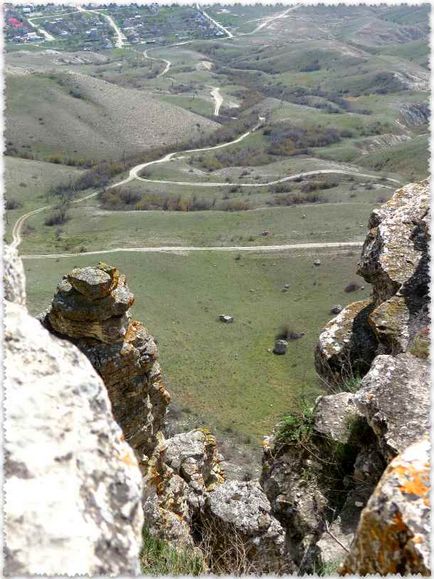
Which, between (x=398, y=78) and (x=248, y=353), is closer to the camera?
(x=248, y=353)

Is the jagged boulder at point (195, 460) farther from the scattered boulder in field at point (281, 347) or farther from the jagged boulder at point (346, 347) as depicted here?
the scattered boulder in field at point (281, 347)

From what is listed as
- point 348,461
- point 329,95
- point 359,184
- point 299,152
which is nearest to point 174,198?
point 359,184

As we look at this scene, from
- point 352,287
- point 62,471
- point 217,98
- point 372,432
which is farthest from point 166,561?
point 217,98

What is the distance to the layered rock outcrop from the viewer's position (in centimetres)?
269

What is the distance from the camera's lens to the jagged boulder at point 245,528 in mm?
8578

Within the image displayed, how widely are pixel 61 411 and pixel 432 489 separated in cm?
216

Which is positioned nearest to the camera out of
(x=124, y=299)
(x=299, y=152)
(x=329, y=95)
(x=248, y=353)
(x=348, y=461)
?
(x=348, y=461)

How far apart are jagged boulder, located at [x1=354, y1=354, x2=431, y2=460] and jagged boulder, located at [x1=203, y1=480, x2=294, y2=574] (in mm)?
2557


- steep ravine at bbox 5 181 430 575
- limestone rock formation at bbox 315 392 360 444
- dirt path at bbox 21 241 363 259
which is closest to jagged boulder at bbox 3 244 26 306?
steep ravine at bbox 5 181 430 575

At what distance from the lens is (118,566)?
280 cm

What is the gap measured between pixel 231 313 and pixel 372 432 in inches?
1467

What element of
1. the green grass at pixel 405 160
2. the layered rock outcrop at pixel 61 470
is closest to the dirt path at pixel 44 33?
the green grass at pixel 405 160

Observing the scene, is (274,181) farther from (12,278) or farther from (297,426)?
(12,278)

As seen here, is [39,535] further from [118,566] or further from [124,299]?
[124,299]
